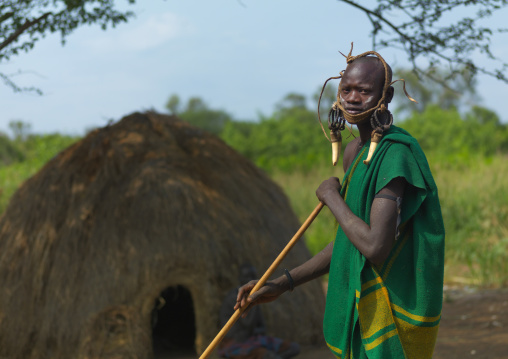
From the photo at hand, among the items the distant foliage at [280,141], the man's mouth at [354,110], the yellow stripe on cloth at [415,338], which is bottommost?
the yellow stripe on cloth at [415,338]

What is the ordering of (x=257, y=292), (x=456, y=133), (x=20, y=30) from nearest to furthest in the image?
(x=257, y=292) → (x=20, y=30) → (x=456, y=133)

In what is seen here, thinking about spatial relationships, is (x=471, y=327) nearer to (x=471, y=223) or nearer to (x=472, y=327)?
(x=472, y=327)

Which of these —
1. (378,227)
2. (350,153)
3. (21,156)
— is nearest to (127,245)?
(350,153)

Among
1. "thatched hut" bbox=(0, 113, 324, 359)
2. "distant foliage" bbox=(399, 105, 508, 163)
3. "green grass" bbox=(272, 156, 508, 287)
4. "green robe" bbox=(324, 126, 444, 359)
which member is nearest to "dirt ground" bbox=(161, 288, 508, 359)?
"green grass" bbox=(272, 156, 508, 287)

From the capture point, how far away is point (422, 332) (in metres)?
2.08

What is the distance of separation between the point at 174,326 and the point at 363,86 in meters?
5.56

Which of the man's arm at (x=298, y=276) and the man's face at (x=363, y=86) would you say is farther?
the man's arm at (x=298, y=276)

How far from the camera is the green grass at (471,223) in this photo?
9914 mm

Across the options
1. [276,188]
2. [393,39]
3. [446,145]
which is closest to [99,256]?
[276,188]

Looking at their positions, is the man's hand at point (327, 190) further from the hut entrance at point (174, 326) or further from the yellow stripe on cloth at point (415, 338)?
the hut entrance at point (174, 326)

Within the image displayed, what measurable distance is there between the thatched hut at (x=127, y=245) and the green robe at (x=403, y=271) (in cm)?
356

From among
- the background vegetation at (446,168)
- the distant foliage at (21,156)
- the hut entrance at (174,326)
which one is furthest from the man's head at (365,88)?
the distant foliage at (21,156)

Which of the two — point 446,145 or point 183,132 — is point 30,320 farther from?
point 446,145

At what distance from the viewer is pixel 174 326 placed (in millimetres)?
7195
